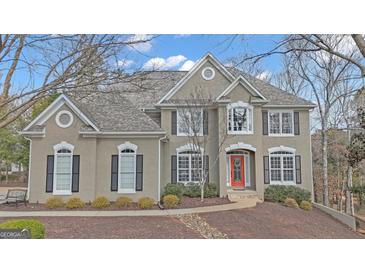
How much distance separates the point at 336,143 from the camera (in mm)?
6945

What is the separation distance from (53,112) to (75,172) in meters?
1.92

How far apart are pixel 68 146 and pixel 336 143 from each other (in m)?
7.88

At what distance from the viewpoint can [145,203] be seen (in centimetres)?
693

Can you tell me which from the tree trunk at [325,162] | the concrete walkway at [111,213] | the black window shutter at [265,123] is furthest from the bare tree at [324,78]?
the concrete walkway at [111,213]

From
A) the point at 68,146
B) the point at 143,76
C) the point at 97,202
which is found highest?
the point at 143,76

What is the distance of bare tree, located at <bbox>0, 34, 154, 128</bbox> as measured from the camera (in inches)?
165

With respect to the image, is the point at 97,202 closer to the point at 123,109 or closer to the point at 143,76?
the point at 123,109

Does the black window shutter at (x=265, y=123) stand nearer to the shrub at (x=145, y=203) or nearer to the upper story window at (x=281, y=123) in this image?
the upper story window at (x=281, y=123)

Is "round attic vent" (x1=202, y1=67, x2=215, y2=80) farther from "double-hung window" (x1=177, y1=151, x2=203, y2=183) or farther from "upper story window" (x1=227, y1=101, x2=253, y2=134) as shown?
"double-hung window" (x1=177, y1=151, x2=203, y2=183)
